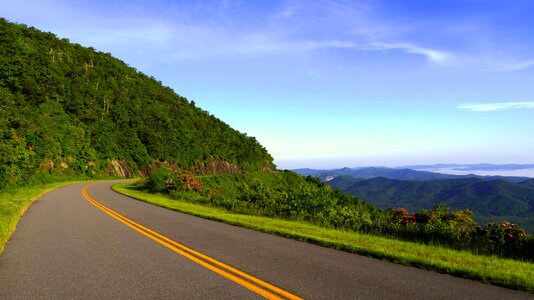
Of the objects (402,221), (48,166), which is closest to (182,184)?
(402,221)

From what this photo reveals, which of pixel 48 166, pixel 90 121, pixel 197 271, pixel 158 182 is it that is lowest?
pixel 158 182

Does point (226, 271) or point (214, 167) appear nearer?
point (226, 271)

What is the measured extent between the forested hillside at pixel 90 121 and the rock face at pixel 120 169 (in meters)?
0.21

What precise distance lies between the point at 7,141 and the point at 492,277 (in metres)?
36.7

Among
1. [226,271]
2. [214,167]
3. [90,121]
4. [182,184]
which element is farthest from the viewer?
[214,167]

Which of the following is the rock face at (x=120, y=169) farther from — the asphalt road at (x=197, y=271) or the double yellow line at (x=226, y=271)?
the double yellow line at (x=226, y=271)

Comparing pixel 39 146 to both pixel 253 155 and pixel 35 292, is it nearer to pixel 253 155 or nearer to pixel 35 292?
pixel 35 292

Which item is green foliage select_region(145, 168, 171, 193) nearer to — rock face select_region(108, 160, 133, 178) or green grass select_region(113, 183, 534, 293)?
green grass select_region(113, 183, 534, 293)

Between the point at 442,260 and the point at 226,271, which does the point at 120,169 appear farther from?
the point at 442,260

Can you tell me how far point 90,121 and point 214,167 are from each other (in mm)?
29808

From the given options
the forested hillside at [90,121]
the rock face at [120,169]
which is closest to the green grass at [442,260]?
the forested hillside at [90,121]

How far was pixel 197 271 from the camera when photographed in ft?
23.2

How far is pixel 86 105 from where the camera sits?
69625mm

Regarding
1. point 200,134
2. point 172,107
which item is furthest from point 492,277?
point 172,107
